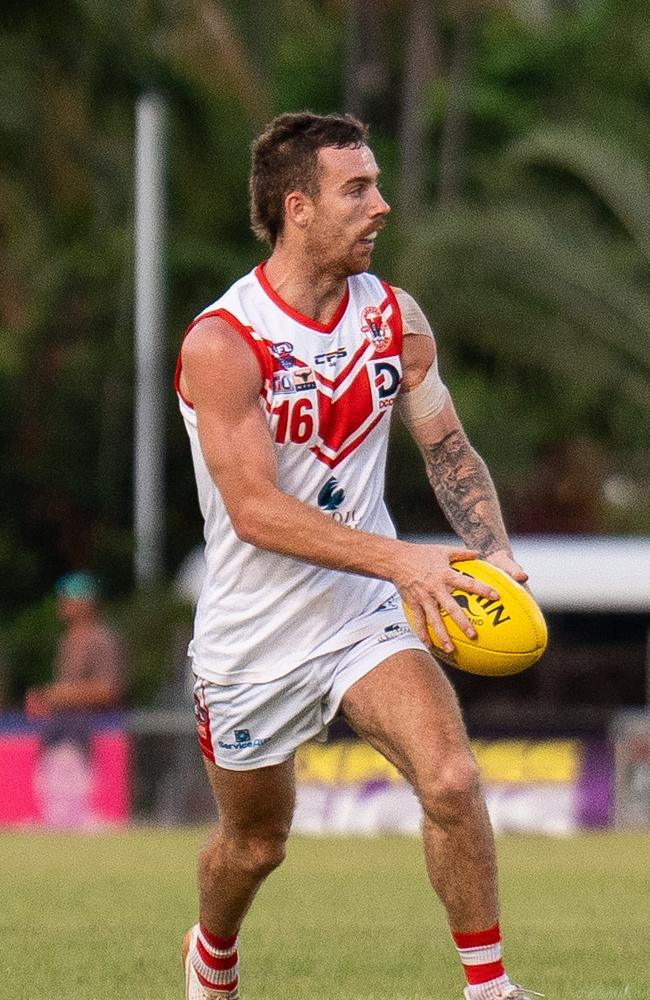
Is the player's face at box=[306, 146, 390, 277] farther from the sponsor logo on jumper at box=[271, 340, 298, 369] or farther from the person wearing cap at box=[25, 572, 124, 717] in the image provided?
the person wearing cap at box=[25, 572, 124, 717]

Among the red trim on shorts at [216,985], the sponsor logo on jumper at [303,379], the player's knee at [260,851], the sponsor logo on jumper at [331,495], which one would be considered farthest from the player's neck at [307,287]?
the red trim on shorts at [216,985]

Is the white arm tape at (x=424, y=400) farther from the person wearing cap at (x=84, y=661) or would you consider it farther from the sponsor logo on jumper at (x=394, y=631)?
the person wearing cap at (x=84, y=661)

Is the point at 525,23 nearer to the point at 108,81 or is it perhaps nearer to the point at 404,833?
the point at 108,81

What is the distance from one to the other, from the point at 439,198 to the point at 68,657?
60.7ft

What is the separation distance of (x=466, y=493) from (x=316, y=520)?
2.61 feet

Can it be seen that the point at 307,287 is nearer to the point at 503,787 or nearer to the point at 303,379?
the point at 303,379

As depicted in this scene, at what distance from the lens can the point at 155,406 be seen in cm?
2662

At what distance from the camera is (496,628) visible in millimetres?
6141

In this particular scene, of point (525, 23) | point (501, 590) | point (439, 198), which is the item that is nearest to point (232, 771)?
point (501, 590)

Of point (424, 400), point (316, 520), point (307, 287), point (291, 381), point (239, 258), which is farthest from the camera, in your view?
point (239, 258)

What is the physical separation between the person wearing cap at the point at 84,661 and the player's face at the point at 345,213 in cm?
1091

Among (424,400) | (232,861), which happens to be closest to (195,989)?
(232,861)

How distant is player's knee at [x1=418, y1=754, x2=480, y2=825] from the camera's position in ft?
19.9

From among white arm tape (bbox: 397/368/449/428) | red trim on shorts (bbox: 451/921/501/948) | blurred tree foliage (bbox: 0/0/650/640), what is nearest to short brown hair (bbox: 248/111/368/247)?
white arm tape (bbox: 397/368/449/428)
